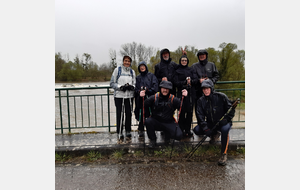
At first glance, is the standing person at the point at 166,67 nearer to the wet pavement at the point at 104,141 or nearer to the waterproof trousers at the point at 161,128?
the waterproof trousers at the point at 161,128

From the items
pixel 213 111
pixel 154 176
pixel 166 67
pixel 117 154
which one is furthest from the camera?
pixel 166 67

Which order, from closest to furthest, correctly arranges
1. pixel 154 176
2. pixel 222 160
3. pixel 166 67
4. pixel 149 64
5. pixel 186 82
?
1. pixel 154 176
2. pixel 222 160
3. pixel 186 82
4. pixel 166 67
5. pixel 149 64

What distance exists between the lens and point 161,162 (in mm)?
3617

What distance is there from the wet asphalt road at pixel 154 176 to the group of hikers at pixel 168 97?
700mm

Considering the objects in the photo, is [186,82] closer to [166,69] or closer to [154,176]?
[166,69]

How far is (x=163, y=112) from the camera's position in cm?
393

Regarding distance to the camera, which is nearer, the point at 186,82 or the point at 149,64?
the point at 186,82

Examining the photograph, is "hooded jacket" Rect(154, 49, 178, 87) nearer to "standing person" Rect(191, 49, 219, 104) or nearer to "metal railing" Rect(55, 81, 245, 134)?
"standing person" Rect(191, 49, 219, 104)

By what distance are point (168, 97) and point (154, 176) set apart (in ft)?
5.34

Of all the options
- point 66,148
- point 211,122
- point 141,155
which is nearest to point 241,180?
point 211,122

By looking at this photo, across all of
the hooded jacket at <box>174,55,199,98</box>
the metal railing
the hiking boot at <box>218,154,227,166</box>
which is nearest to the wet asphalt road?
the hiking boot at <box>218,154,227,166</box>

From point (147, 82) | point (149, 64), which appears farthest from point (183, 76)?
point (149, 64)

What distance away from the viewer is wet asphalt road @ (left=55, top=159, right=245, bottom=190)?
9.37ft

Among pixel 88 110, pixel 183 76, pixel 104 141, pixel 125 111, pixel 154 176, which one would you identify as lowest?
pixel 154 176
